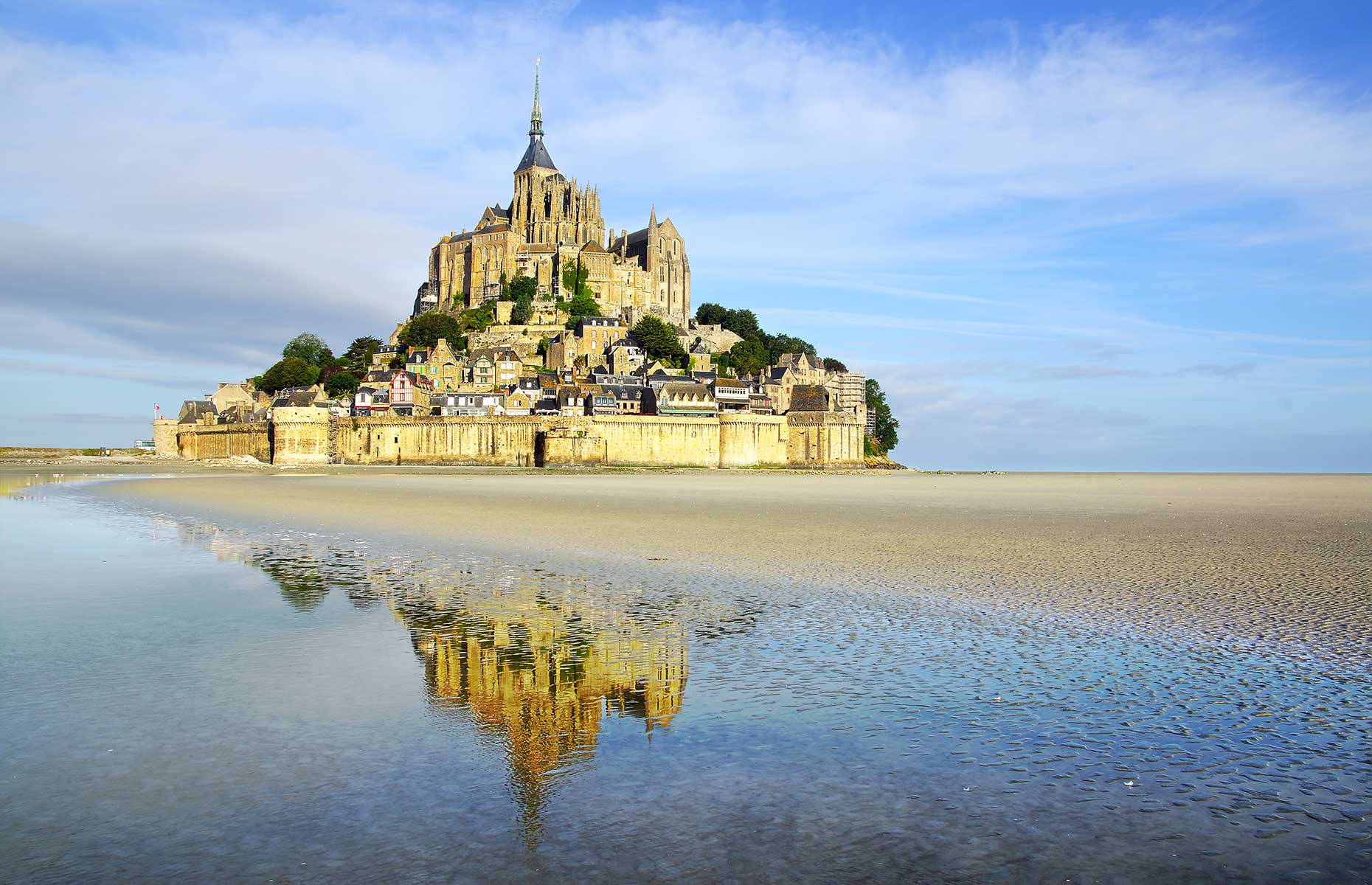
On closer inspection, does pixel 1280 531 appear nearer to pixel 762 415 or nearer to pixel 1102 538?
pixel 1102 538

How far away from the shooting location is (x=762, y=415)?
69562 millimetres

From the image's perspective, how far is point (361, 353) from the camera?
88125 millimetres

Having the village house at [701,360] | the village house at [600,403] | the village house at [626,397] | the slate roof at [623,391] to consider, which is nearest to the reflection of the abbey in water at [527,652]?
the village house at [600,403]

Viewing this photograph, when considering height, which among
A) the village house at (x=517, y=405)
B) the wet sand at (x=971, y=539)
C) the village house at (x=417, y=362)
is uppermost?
the village house at (x=417, y=362)

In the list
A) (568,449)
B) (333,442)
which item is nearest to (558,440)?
(568,449)

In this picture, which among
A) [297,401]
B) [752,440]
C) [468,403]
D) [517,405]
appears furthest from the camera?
[752,440]

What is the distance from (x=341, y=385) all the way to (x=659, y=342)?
2628cm

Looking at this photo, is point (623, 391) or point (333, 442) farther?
point (623, 391)

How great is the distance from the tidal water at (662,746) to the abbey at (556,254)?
81.4 meters

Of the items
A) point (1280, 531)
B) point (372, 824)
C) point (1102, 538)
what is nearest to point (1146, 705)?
point (372, 824)

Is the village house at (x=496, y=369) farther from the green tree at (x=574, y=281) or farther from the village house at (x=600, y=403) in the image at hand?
the green tree at (x=574, y=281)

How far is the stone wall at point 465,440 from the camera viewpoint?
62.8 meters

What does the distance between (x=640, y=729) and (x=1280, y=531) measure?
17449 millimetres

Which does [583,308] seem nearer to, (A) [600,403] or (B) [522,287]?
(B) [522,287]
